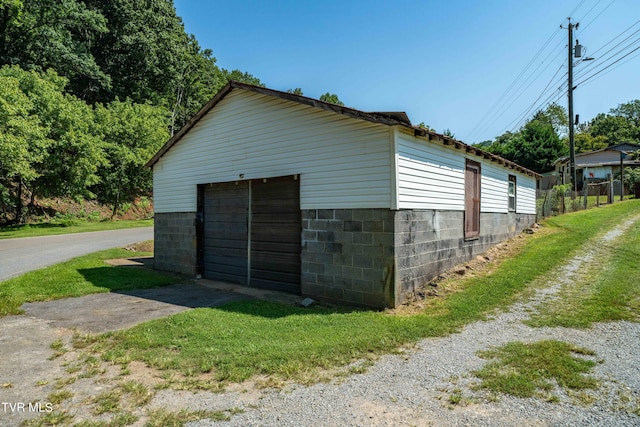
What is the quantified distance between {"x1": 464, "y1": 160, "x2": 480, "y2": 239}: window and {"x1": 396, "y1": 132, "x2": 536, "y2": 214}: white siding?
24 cm

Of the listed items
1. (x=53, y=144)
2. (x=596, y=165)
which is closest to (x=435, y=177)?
(x=53, y=144)

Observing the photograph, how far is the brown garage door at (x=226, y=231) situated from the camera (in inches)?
364

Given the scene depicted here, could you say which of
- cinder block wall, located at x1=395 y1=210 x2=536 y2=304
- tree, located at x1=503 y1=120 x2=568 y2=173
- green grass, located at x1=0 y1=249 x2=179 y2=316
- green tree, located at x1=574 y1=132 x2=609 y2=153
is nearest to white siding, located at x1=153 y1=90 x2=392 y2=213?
cinder block wall, located at x1=395 y1=210 x2=536 y2=304

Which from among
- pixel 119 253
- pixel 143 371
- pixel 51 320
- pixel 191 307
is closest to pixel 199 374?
pixel 143 371

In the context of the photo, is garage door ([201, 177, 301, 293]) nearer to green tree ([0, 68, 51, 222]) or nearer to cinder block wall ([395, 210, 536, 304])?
cinder block wall ([395, 210, 536, 304])

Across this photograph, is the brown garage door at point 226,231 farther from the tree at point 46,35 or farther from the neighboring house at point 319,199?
the tree at point 46,35

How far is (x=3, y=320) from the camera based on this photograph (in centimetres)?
620

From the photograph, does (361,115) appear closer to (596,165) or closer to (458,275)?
(458,275)

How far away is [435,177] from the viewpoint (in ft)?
24.9

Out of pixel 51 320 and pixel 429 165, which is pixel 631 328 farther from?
pixel 51 320

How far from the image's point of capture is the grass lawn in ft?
13.8

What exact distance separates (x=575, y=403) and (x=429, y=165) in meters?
4.92

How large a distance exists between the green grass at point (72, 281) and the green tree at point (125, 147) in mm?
18252

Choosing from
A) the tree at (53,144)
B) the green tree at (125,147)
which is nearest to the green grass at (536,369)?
the tree at (53,144)
